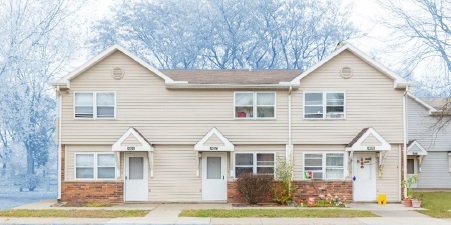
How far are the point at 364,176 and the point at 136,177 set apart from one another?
10105mm

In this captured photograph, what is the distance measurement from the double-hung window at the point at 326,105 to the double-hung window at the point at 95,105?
28.4ft

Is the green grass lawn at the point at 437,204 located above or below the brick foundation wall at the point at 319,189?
below

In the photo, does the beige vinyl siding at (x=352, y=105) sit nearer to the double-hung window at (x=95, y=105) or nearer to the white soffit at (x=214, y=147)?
the white soffit at (x=214, y=147)

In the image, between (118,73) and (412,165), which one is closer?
(118,73)

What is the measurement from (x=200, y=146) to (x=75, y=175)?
570 cm

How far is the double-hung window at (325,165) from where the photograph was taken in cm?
2459

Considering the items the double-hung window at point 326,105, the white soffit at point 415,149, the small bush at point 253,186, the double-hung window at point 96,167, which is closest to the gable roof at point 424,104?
the white soffit at point 415,149

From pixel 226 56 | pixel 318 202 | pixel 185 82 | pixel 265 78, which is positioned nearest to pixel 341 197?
pixel 318 202

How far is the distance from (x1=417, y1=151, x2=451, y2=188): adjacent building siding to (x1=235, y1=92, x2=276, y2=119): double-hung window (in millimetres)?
12977

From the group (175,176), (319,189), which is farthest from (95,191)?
(319,189)

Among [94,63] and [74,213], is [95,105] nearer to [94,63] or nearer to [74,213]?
[94,63]

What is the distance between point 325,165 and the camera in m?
24.6

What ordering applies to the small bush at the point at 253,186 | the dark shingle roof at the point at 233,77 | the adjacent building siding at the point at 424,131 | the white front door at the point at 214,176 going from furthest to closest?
the adjacent building siding at the point at 424,131, the dark shingle roof at the point at 233,77, the white front door at the point at 214,176, the small bush at the point at 253,186

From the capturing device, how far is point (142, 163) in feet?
80.4
